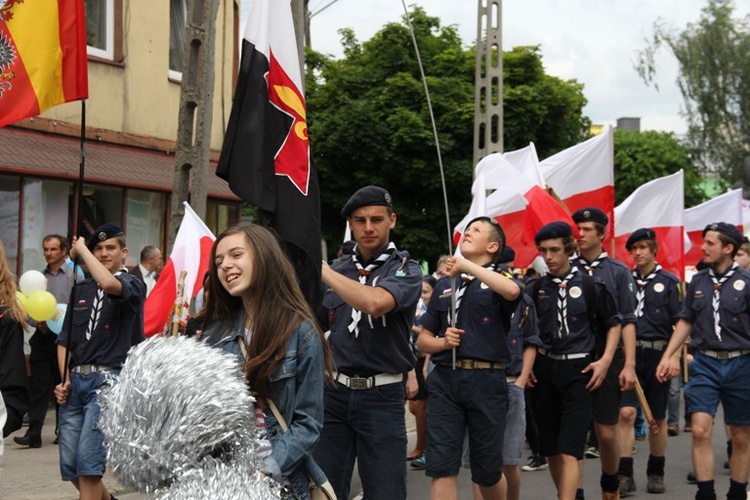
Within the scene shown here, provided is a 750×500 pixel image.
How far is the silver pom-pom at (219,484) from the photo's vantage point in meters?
3.30

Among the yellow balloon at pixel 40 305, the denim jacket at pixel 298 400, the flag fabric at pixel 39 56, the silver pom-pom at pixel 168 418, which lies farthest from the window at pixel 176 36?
the silver pom-pom at pixel 168 418

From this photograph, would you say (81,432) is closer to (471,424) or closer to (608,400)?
(471,424)

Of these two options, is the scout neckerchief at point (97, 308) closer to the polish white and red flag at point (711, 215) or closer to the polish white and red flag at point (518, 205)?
the polish white and red flag at point (518, 205)

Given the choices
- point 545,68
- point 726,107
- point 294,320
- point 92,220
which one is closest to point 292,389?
point 294,320

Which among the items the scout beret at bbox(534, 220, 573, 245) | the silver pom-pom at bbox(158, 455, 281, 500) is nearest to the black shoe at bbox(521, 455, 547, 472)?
the scout beret at bbox(534, 220, 573, 245)

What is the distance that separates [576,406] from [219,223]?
1188 cm

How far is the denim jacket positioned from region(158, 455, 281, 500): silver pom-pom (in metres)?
0.22

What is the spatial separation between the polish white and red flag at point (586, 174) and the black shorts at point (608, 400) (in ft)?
9.25

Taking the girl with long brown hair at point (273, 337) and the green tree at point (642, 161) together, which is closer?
the girl with long brown hair at point (273, 337)

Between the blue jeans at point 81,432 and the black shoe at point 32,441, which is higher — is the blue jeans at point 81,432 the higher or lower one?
the higher one

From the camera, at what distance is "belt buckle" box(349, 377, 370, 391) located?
19.5 feet

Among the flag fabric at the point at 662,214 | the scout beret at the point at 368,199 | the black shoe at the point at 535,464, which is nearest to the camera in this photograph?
the scout beret at the point at 368,199

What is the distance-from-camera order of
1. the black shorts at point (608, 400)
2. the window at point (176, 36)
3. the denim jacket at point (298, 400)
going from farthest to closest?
1. the window at point (176, 36)
2. the black shorts at point (608, 400)
3. the denim jacket at point (298, 400)

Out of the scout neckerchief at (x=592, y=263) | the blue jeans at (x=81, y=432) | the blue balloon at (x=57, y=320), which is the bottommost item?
the blue jeans at (x=81, y=432)
